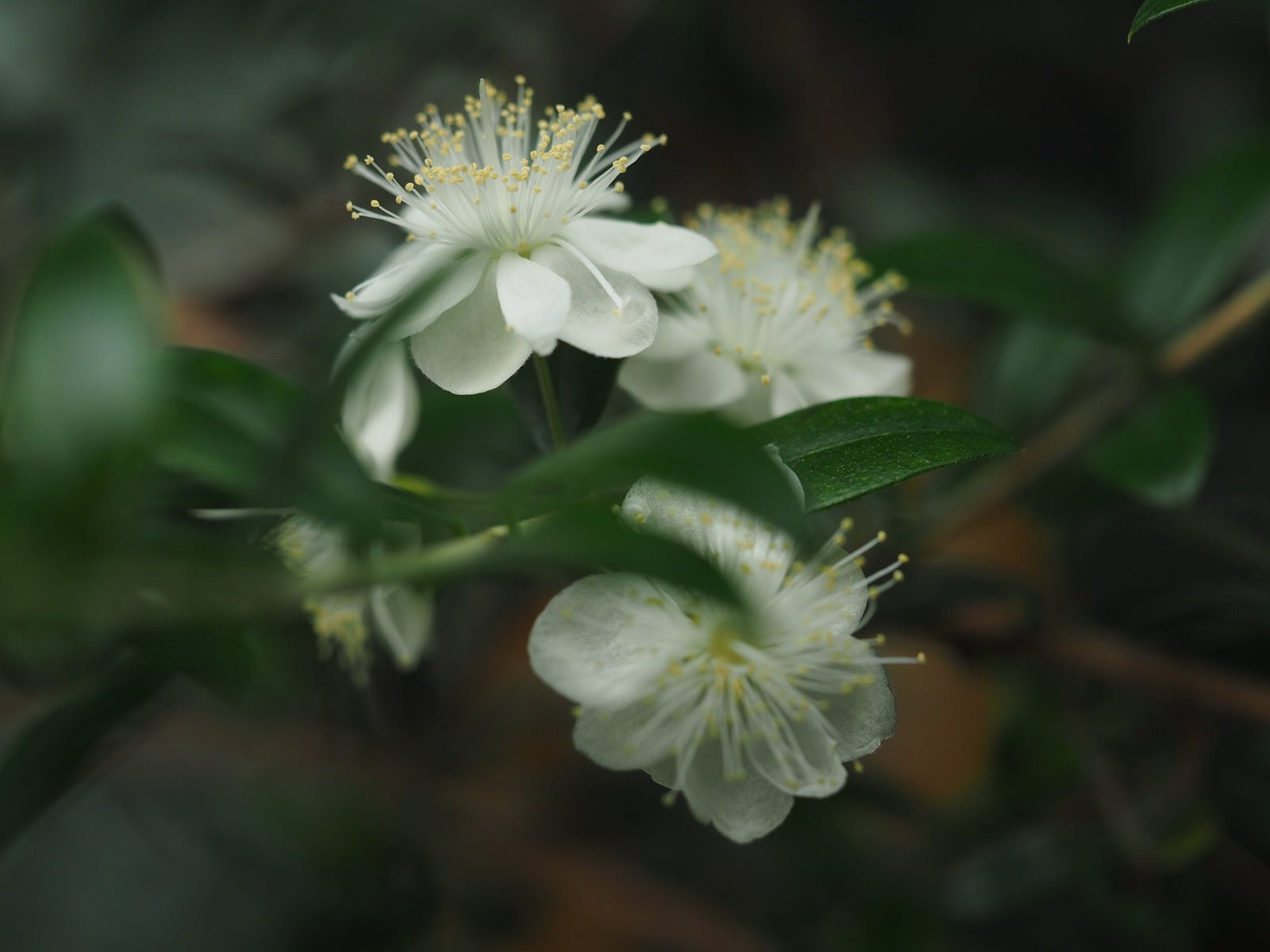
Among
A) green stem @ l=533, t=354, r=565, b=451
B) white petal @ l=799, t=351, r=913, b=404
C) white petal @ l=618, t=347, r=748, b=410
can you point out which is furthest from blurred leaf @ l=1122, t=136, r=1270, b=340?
green stem @ l=533, t=354, r=565, b=451

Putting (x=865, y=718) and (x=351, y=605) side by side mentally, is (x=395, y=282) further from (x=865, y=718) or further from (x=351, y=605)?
(x=865, y=718)

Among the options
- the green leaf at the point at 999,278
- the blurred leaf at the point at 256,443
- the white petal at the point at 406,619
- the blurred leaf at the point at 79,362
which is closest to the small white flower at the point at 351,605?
the white petal at the point at 406,619

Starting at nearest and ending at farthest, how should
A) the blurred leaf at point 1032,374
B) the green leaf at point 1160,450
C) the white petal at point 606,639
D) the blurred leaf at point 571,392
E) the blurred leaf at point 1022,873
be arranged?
1. the white petal at point 606,639
2. the blurred leaf at point 571,392
3. the green leaf at point 1160,450
4. the blurred leaf at point 1022,873
5. the blurred leaf at point 1032,374

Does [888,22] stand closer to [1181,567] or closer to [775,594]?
[1181,567]

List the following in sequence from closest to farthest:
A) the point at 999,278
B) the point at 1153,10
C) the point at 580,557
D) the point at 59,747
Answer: the point at 580,557 → the point at 1153,10 → the point at 59,747 → the point at 999,278

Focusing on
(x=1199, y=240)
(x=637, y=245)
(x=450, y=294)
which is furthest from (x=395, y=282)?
(x=1199, y=240)

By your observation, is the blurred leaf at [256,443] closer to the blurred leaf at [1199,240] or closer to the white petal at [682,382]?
the white petal at [682,382]
